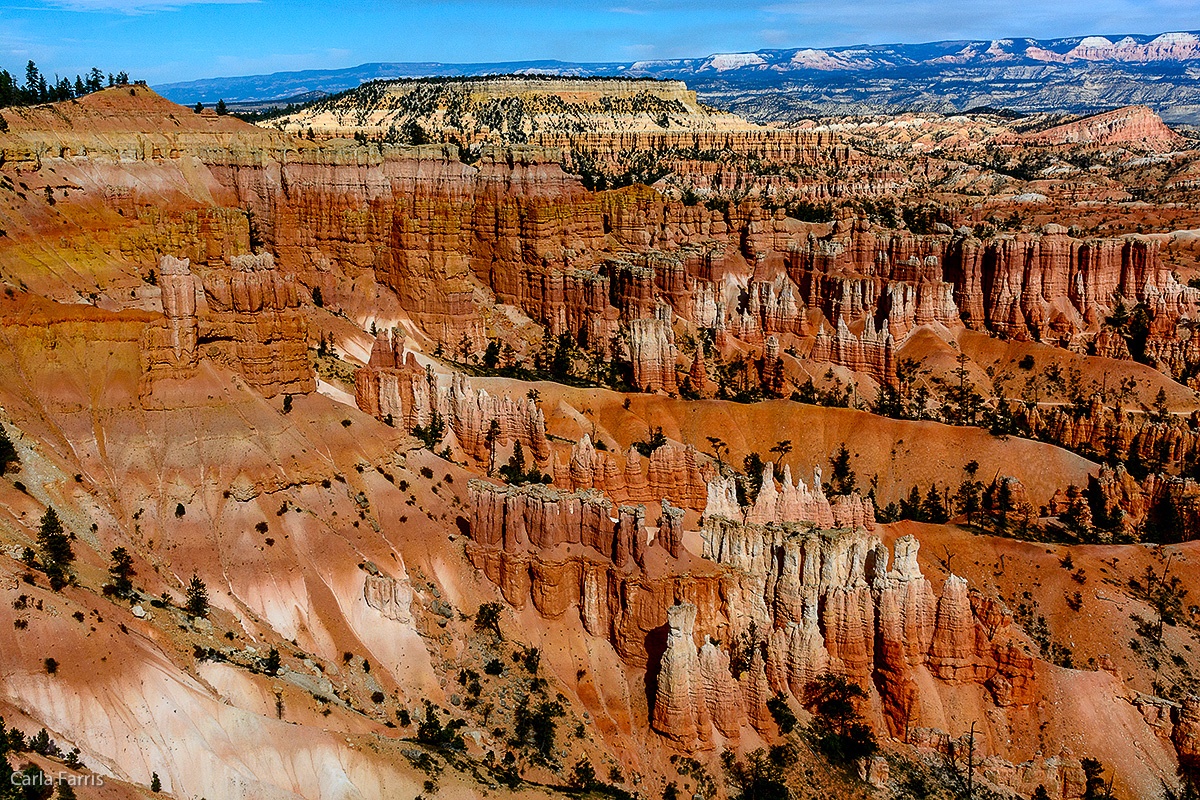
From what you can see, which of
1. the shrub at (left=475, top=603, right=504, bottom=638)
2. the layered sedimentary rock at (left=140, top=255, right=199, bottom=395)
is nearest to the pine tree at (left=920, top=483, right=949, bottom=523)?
the shrub at (left=475, top=603, right=504, bottom=638)

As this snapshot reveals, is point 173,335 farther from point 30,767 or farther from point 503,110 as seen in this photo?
point 503,110

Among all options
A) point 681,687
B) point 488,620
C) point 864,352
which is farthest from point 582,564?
point 864,352

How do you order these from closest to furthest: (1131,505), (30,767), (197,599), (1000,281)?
(30,767), (197,599), (1131,505), (1000,281)

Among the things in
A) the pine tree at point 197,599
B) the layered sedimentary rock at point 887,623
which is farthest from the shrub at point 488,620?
the pine tree at point 197,599

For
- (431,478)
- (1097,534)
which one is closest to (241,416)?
(431,478)

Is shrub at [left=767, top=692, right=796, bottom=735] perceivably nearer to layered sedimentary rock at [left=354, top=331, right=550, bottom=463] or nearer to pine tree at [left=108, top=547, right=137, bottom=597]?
layered sedimentary rock at [left=354, top=331, right=550, bottom=463]

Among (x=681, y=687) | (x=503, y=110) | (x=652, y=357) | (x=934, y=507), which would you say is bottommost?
(x=934, y=507)

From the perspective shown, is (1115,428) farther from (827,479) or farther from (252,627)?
(252,627)
